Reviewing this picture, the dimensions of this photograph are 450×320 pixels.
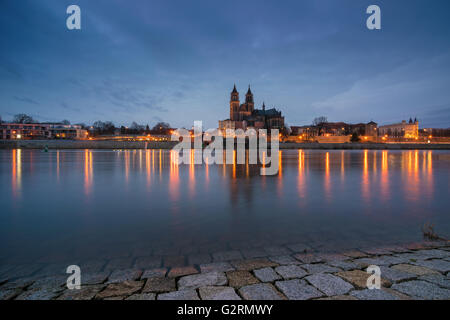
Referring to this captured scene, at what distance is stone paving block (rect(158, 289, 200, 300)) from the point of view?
2.61m

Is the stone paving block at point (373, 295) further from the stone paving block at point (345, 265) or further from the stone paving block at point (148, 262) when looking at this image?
the stone paving block at point (148, 262)

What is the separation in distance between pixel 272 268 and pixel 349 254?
1.54 meters

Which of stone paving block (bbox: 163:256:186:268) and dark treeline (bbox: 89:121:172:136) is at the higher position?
dark treeline (bbox: 89:121:172:136)

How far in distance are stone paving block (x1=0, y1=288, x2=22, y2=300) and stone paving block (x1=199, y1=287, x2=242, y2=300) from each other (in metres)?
2.15

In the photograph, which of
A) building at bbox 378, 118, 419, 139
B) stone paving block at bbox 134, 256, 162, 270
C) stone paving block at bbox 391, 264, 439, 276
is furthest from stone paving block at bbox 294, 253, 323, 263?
building at bbox 378, 118, 419, 139

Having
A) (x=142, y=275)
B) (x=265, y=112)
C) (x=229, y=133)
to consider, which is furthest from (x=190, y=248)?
(x=265, y=112)

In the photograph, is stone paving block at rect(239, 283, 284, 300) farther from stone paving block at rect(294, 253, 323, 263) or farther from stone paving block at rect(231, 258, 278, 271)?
stone paving block at rect(294, 253, 323, 263)

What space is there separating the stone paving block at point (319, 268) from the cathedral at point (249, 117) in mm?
122189

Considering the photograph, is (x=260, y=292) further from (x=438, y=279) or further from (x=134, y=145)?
(x=134, y=145)

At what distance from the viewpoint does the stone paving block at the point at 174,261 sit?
12.8 feet

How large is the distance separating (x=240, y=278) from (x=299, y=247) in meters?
1.93

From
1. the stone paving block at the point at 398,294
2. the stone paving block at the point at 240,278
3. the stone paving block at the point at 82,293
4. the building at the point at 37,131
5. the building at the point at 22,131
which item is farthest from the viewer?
the building at the point at 37,131

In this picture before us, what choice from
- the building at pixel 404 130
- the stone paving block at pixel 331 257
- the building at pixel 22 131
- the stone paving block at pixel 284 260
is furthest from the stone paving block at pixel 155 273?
the building at pixel 404 130

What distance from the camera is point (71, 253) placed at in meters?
4.49
